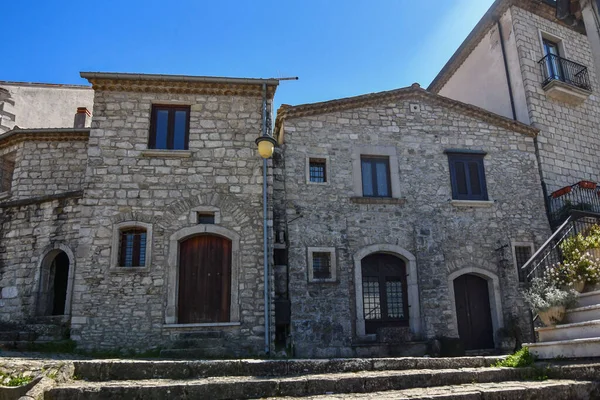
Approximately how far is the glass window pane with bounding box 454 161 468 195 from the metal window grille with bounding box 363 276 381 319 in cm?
323

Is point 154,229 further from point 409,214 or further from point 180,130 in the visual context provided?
point 409,214

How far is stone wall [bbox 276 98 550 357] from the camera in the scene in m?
10.1

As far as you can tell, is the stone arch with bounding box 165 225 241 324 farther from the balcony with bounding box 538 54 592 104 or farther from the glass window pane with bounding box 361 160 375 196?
the balcony with bounding box 538 54 592 104

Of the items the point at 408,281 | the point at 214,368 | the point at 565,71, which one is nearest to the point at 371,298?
the point at 408,281

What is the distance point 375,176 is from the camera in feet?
37.3

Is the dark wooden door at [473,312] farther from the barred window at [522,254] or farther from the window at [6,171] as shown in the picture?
the window at [6,171]

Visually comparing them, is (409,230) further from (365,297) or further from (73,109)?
(73,109)

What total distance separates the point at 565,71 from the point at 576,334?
10450mm

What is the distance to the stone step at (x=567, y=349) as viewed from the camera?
5969mm

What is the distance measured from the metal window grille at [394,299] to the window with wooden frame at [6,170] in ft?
33.7

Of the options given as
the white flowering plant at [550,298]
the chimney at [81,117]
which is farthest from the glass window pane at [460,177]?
the chimney at [81,117]

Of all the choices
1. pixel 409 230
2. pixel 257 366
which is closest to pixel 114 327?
pixel 257 366

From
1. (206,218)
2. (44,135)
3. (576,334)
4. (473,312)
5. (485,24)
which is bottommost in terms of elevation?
(576,334)

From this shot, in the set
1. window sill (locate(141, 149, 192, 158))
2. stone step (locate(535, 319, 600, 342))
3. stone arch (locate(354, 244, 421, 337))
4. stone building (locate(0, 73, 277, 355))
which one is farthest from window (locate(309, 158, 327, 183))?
stone step (locate(535, 319, 600, 342))
